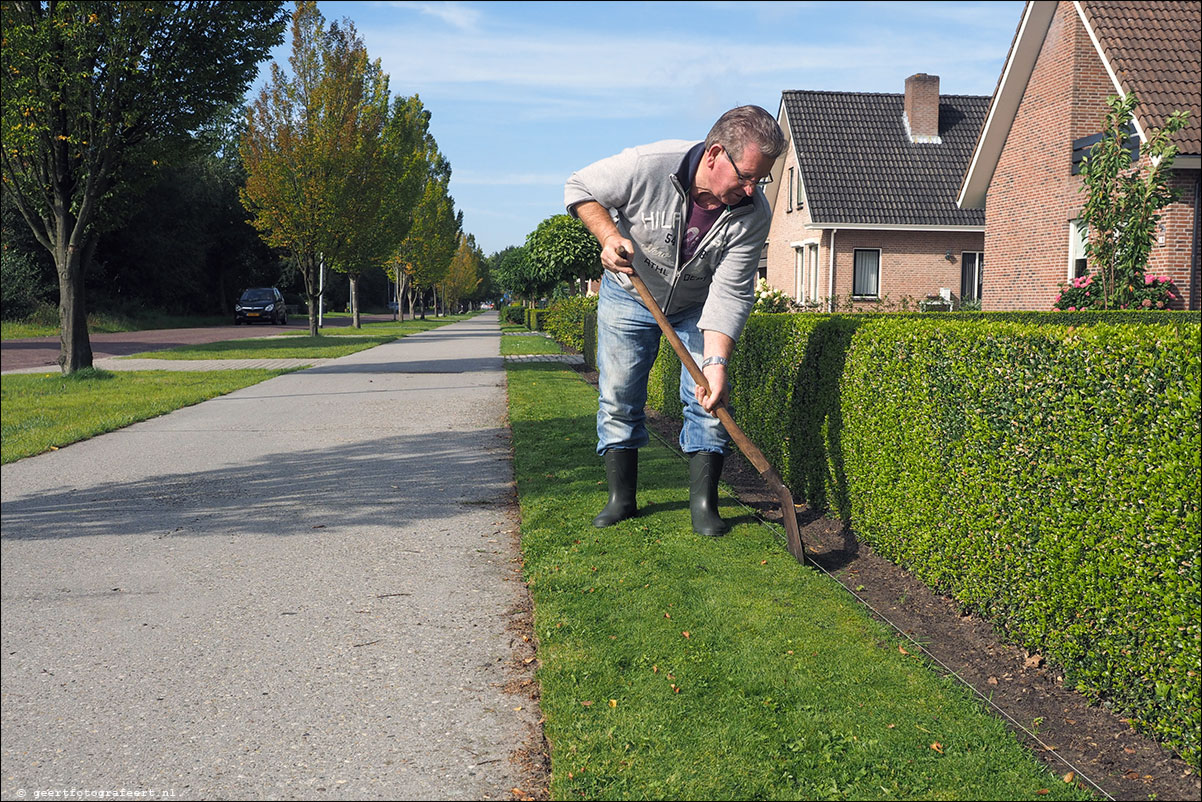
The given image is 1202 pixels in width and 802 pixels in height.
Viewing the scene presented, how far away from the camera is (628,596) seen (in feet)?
13.2

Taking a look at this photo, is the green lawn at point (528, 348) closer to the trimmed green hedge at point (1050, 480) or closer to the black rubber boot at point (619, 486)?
the black rubber boot at point (619, 486)

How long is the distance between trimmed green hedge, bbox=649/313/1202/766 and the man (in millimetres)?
720

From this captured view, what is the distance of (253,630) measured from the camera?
350 centimetres

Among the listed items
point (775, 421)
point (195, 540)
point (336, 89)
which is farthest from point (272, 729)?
point (336, 89)

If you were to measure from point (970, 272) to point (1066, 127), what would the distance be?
37.6 feet

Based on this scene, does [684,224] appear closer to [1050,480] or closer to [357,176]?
[1050,480]

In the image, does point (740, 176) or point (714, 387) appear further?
point (714, 387)

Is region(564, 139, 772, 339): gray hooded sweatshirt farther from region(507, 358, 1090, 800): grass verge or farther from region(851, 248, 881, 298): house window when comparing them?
region(851, 248, 881, 298): house window

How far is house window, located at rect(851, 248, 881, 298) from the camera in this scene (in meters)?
29.1

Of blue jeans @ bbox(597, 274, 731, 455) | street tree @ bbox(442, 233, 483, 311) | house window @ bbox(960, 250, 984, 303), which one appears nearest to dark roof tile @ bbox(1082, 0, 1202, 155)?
house window @ bbox(960, 250, 984, 303)

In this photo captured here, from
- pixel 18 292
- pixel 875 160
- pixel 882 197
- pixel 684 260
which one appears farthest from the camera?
pixel 875 160

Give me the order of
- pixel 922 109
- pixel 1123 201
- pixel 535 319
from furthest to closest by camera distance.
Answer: pixel 535 319
pixel 922 109
pixel 1123 201

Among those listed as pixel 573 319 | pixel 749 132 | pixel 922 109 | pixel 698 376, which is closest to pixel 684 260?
pixel 698 376

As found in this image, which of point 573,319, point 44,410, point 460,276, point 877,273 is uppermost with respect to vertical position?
point 460,276
